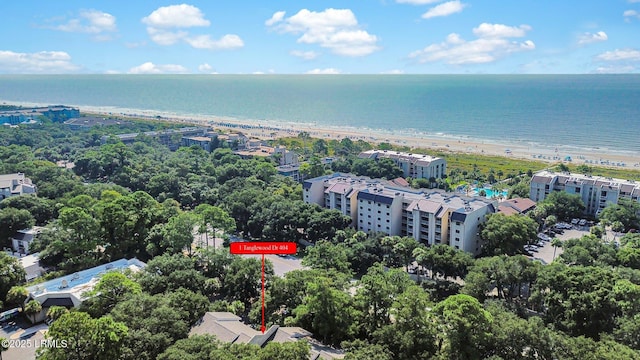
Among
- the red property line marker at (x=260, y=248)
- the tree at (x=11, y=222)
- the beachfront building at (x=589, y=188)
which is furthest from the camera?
the beachfront building at (x=589, y=188)

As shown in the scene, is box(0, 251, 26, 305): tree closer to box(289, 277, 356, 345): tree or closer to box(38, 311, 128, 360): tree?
box(38, 311, 128, 360): tree

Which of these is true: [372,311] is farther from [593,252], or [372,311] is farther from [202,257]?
[593,252]

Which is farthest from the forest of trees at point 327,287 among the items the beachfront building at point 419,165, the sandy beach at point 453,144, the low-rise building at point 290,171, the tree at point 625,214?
the sandy beach at point 453,144

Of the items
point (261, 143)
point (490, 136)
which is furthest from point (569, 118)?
point (261, 143)

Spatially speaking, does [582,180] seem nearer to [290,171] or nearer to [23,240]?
[290,171]

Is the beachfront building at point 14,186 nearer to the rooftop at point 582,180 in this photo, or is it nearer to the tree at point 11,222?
the tree at point 11,222
